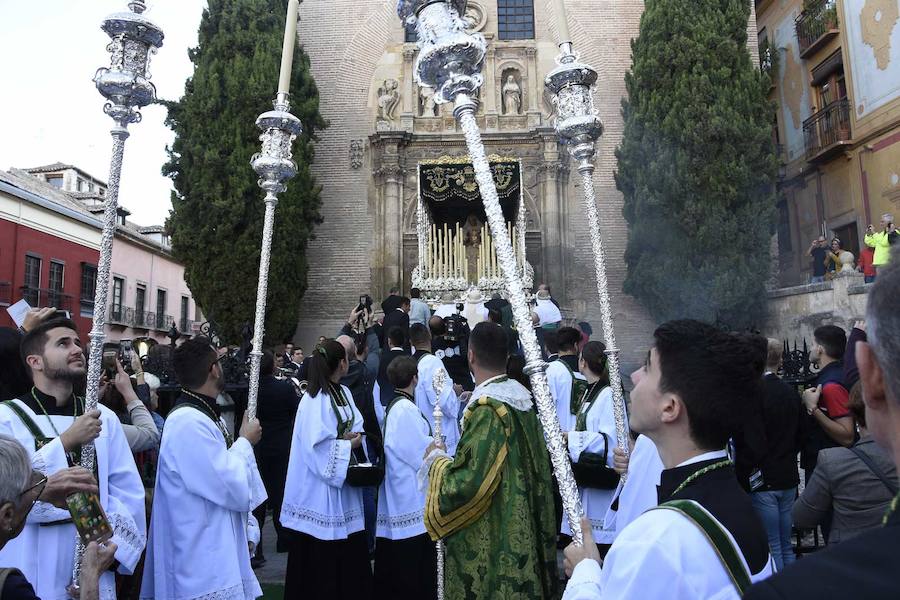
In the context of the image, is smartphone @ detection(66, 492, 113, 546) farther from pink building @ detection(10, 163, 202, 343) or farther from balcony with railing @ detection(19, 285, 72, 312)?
pink building @ detection(10, 163, 202, 343)

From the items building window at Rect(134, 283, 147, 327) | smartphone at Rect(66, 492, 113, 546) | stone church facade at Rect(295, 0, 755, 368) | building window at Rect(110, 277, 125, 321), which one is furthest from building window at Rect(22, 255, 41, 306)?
smartphone at Rect(66, 492, 113, 546)

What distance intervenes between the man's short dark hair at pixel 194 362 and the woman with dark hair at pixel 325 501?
36.0 inches

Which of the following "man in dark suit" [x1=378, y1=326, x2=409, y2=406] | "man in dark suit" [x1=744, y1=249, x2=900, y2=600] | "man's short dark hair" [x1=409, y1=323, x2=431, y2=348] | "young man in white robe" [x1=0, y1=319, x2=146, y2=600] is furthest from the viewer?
"man's short dark hair" [x1=409, y1=323, x2=431, y2=348]

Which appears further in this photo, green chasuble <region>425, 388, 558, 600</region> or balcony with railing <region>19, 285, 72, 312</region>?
balcony with railing <region>19, 285, 72, 312</region>

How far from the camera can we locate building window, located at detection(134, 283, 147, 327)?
30953 millimetres

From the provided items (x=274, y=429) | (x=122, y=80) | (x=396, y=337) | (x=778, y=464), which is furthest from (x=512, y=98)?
(x=122, y=80)

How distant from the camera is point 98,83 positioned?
134 inches

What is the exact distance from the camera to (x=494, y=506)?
9.91 feet

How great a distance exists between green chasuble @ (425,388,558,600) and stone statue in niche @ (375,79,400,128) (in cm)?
1526

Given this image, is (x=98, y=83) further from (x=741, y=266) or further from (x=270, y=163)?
(x=741, y=266)

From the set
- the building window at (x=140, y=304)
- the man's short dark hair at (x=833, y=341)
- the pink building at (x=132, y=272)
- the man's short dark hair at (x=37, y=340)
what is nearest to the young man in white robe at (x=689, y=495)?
the man's short dark hair at (x=37, y=340)

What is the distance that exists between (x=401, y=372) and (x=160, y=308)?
104ft

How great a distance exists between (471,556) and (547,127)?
15.1 metres

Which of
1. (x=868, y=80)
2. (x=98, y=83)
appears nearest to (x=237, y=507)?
(x=98, y=83)
